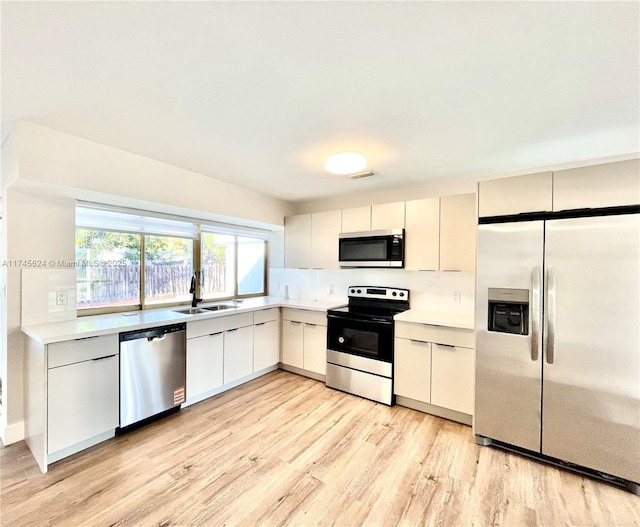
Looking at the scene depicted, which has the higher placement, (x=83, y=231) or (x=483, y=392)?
(x=83, y=231)

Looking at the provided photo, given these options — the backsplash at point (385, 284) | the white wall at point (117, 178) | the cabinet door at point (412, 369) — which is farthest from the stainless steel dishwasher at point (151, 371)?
the cabinet door at point (412, 369)

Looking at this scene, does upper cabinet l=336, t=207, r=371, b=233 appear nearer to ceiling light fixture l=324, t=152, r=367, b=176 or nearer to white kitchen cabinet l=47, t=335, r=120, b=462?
ceiling light fixture l=324, t=152, r=367, b=176

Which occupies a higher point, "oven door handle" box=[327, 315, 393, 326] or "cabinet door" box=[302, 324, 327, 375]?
"oven door handle" box=[327, 315, 393, 326]

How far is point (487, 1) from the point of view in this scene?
3.41 feet

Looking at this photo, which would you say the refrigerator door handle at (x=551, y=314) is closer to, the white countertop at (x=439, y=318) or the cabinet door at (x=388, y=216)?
the white countertop at (x=439, y=318)

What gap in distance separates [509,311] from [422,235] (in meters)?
1.14

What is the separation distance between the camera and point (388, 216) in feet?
10.8

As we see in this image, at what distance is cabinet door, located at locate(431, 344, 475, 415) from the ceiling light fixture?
1785mm

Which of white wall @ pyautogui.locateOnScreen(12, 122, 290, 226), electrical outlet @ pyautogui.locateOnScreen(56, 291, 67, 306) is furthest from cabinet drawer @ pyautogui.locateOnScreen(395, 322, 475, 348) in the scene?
electrical outlet @ pyautogui.locateOnScreen(56, 291, 67, 306)

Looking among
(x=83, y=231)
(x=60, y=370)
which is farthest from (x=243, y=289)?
(x=60, y=370)

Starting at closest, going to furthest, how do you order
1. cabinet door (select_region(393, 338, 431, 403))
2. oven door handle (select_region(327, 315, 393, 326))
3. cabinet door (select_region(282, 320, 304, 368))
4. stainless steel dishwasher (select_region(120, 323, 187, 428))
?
stainless steel dishwasher (select_region(120, 323, 187, 428)) < cabinet door (select_region(393, 338, 431, 403)) < oven door handle (select_region(327, 315, 393, 326)) < cabinet door (select_region(282, 320, 304, 368))

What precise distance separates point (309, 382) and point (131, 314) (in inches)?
81.8

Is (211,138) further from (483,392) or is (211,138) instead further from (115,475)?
(483,392)

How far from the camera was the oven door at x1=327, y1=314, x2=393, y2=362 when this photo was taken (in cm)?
296
